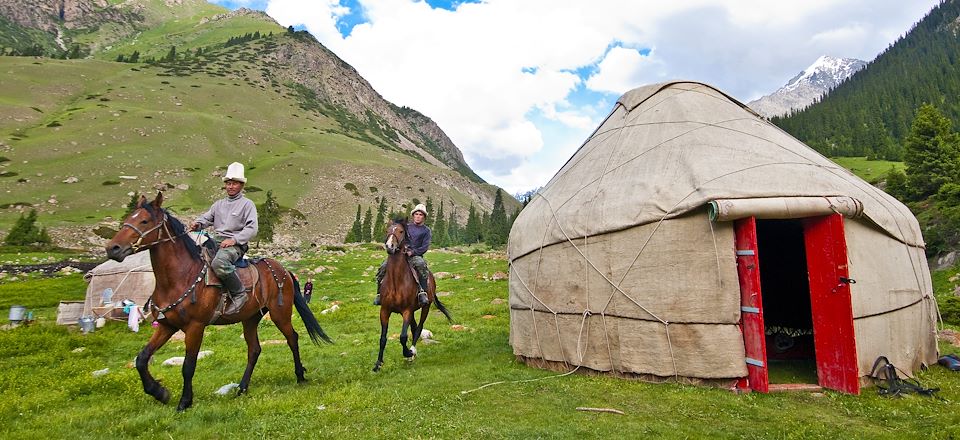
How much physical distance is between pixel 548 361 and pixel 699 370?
238 centimetres

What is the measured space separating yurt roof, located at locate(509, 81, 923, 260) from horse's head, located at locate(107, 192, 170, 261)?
545 centimetres

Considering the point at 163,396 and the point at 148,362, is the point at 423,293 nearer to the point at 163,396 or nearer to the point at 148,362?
the point at 163,396

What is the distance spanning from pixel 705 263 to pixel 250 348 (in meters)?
6.57

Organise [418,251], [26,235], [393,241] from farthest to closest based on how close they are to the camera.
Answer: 1. [26,235]
2. [418,251]
3. [393,241]

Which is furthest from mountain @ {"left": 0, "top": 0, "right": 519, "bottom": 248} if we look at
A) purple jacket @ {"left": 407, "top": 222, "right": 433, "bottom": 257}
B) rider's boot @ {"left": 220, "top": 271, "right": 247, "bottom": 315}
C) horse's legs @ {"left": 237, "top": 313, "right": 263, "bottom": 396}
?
rider's boot @ {"left": 220, "top": 271, "right": 247, "bottom": 315}

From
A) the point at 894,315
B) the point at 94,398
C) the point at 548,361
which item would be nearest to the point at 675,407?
Result: the point at 548,361

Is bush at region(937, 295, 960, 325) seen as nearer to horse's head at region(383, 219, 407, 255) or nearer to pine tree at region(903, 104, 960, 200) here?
horse's head at region(383, 219, 407, 255)

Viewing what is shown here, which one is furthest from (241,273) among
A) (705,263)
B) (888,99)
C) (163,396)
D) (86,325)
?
(888,99)

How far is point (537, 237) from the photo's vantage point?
8195 mm

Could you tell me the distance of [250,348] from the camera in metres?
6.86

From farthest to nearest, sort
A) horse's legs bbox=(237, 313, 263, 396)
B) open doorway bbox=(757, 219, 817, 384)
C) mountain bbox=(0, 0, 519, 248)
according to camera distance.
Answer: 1. mountain bbox=(0, 0, 519, 248)
2. open doorway bbox=(757, 219, 817, 384)
3. horse's legs bbox=(237, 313, 263, 396)

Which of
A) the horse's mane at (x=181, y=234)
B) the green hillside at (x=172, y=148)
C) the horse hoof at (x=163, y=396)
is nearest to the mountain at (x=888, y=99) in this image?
the green hillside at (x=172, y=148)

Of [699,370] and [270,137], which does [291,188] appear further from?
[699,370]

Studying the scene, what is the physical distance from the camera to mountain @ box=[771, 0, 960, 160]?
8606 cm
